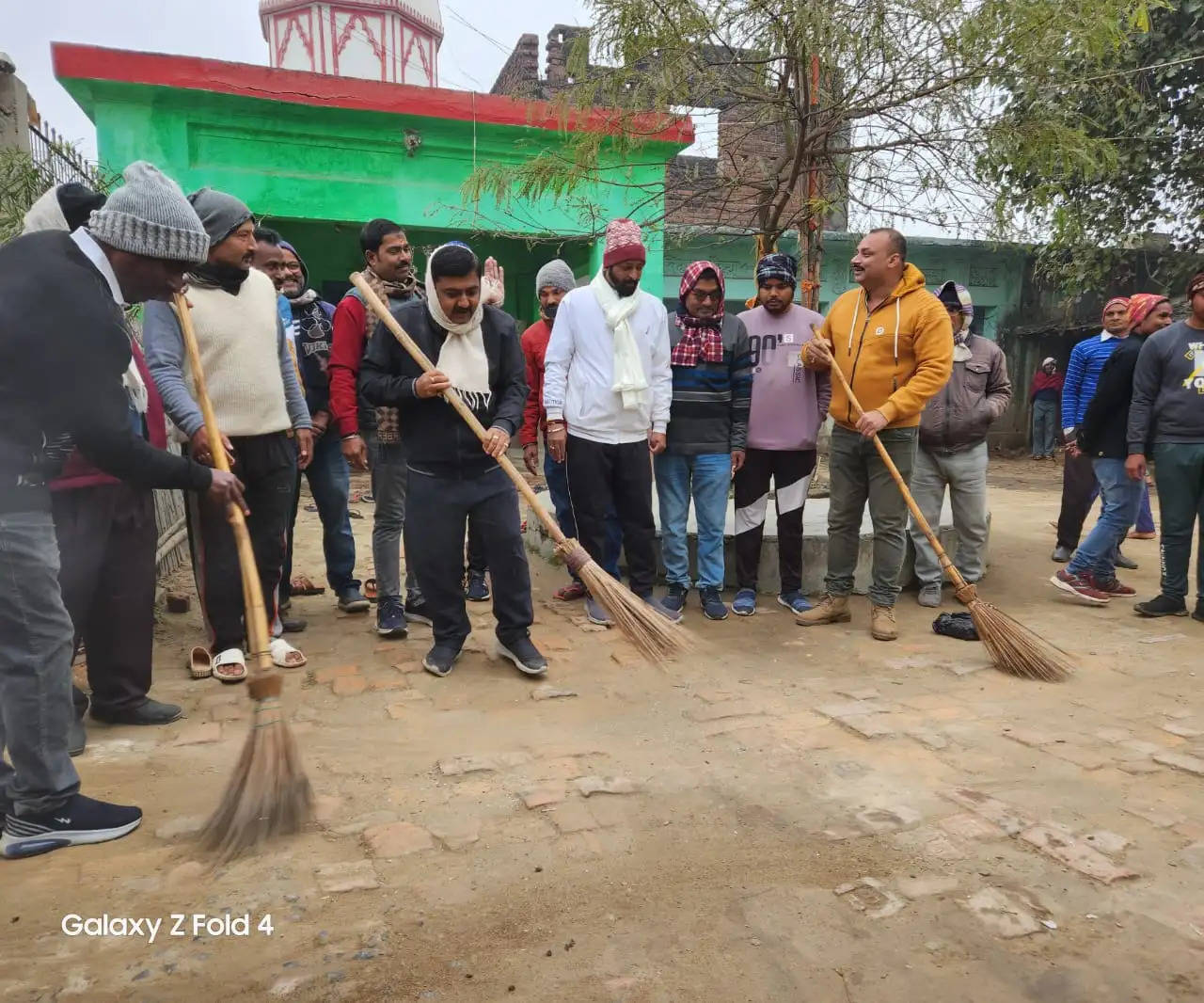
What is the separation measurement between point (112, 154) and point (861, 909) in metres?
10.5

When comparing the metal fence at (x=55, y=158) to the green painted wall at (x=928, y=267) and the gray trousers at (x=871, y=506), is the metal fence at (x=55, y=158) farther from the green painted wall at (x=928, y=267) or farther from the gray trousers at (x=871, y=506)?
the green painted wall at (x=928, y=267)

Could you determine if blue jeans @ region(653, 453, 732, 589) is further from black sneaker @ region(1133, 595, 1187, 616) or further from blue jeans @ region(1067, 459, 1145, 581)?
black sneaker @ region(1133, 595, 1187, 616)

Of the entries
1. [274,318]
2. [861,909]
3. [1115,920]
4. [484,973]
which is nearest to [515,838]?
[484,973]

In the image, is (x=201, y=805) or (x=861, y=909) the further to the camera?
(x=201, y=805)

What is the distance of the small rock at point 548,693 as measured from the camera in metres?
3.73

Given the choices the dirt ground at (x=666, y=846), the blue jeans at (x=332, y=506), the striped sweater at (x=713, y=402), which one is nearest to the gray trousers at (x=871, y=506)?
the striped sweater at (x=713, y=402)

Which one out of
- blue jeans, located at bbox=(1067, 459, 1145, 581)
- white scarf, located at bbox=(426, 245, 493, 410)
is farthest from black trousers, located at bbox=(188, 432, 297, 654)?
blue jeans, located at bbox=(1067, 459, 1145, 581)

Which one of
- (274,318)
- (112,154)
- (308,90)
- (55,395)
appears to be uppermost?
(308,90)

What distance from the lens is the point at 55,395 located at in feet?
7.64

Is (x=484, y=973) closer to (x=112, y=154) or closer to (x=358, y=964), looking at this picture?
(x=358, y=964)

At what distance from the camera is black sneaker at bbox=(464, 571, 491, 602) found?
5316 mm

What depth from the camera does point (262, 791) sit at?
2486 mm

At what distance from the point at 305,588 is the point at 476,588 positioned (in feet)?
3.59

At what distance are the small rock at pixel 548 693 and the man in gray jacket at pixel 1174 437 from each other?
3.60 m
